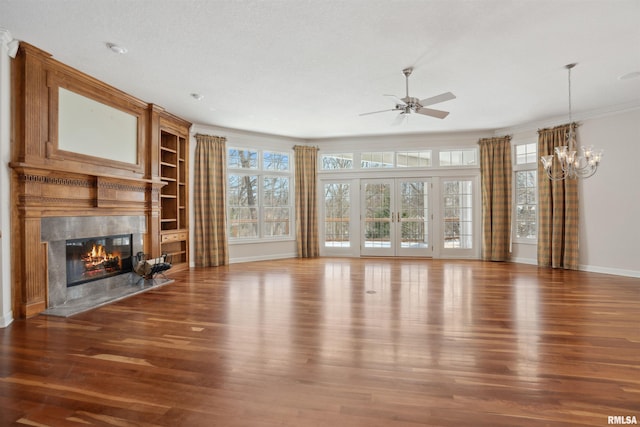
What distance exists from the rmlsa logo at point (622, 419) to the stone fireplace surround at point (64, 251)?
4.87 metres

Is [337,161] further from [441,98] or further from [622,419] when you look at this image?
[622,419]

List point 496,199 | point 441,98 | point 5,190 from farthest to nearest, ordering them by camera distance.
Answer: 1. point 496,199
2. point 441,98
3. point 5,190

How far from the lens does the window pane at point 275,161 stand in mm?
7598

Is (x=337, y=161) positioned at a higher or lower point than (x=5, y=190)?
higher

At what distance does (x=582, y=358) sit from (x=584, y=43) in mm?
3228

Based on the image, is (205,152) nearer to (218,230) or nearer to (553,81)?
(218,230)

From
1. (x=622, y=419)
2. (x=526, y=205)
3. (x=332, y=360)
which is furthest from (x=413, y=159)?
(x=622, y=419)

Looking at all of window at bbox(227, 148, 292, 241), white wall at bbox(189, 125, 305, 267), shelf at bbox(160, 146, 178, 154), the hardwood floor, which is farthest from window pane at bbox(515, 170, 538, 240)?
shelf at bbox(160, 146, 178, 154)

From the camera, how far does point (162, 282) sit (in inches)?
202

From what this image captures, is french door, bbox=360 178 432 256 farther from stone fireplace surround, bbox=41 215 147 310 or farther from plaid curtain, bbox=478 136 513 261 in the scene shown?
stone fireplace surround, bbox=41 215 147 310

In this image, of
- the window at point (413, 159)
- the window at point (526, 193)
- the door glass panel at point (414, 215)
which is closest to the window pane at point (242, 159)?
the window at point (413, 159)

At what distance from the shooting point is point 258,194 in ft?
24.5

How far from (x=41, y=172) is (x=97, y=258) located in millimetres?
1463

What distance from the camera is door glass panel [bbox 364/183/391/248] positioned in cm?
779
